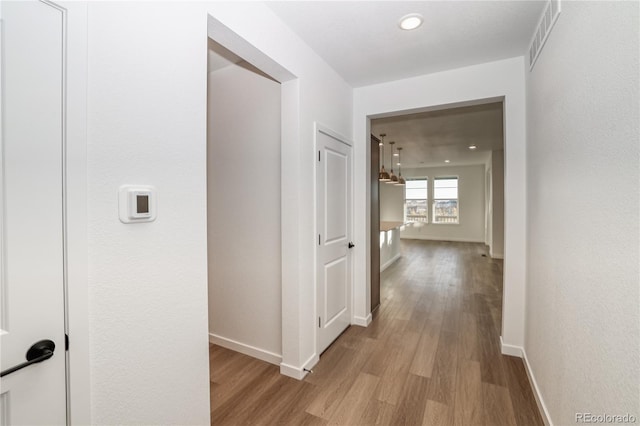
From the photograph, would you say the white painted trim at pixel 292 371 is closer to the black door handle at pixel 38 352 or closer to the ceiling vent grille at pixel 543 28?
the black door handle at pixel 38 352

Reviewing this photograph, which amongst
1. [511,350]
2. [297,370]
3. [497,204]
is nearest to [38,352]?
[297,370]

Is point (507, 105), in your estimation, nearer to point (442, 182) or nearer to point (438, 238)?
point (442, 182)

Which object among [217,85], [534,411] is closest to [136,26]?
[217,85]

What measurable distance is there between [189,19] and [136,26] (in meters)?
0.30

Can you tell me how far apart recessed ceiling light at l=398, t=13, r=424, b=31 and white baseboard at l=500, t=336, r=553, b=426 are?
2695mm

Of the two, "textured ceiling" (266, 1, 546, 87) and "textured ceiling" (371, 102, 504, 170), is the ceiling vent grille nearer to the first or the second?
"textured ceiling" (266, 1, 546, 87)

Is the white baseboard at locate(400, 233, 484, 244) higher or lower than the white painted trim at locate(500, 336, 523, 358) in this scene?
higher

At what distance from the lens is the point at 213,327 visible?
9.62 feet

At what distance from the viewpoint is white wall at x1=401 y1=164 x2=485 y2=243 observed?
33.6ft

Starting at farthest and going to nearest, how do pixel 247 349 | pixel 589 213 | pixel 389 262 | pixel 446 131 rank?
pixel 389 262
pixel 446 131
pixel 247 349
pixel 589 213

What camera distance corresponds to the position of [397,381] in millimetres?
2293

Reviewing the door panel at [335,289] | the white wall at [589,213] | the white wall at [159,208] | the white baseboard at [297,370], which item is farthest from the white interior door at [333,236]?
the white wall at [589,213]

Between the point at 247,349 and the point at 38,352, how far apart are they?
199 centimetres

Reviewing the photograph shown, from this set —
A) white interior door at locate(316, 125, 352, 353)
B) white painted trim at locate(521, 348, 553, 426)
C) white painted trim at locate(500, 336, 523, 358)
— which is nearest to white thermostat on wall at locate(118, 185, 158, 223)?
white interior door at locate(316, 125, 352, 353)
